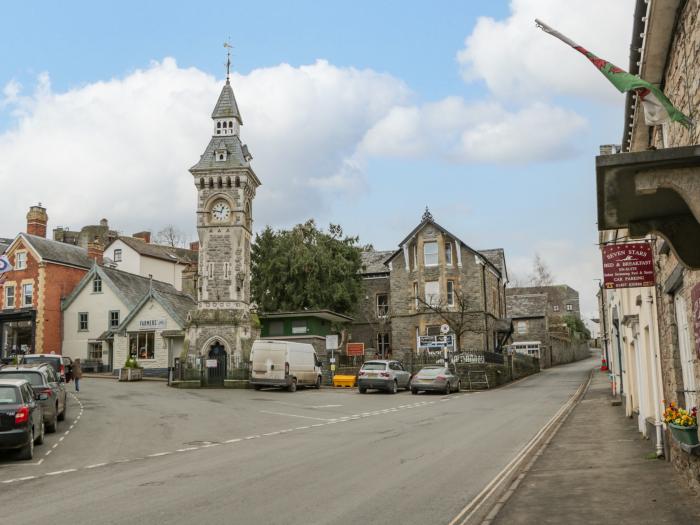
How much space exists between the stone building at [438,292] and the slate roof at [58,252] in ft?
81.9

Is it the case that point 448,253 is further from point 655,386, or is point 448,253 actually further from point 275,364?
point 655,386

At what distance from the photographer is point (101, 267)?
5241 centimetres

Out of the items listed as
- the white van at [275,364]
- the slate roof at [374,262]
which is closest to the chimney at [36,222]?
the slate roof at [374,262]

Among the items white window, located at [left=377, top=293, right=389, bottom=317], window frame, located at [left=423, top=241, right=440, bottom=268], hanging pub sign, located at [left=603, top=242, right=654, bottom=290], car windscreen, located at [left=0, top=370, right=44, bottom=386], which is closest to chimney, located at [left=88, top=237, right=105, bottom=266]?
white window, located at [left=377, top=293, right=389, bottom=317]

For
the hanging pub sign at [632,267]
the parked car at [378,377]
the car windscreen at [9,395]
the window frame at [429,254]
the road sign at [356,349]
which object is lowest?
the parked car at [378,377]

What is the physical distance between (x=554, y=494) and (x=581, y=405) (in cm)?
1676

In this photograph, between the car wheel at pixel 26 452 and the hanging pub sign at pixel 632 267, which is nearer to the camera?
the hanging pub sign at pixel 632 267

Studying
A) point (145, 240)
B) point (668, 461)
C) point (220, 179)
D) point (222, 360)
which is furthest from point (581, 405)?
point (145, 240)

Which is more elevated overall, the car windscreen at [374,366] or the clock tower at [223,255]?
the clock tower at [223,255]

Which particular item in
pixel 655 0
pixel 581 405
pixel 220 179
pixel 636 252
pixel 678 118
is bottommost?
pixel 581 405

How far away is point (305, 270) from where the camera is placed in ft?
167

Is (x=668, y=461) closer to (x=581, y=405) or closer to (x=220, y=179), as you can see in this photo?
(x=581, y=405)

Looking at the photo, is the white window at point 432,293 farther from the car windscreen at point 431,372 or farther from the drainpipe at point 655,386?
the drainpipe at point 655,386

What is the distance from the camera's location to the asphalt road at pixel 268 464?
28.1 ft
